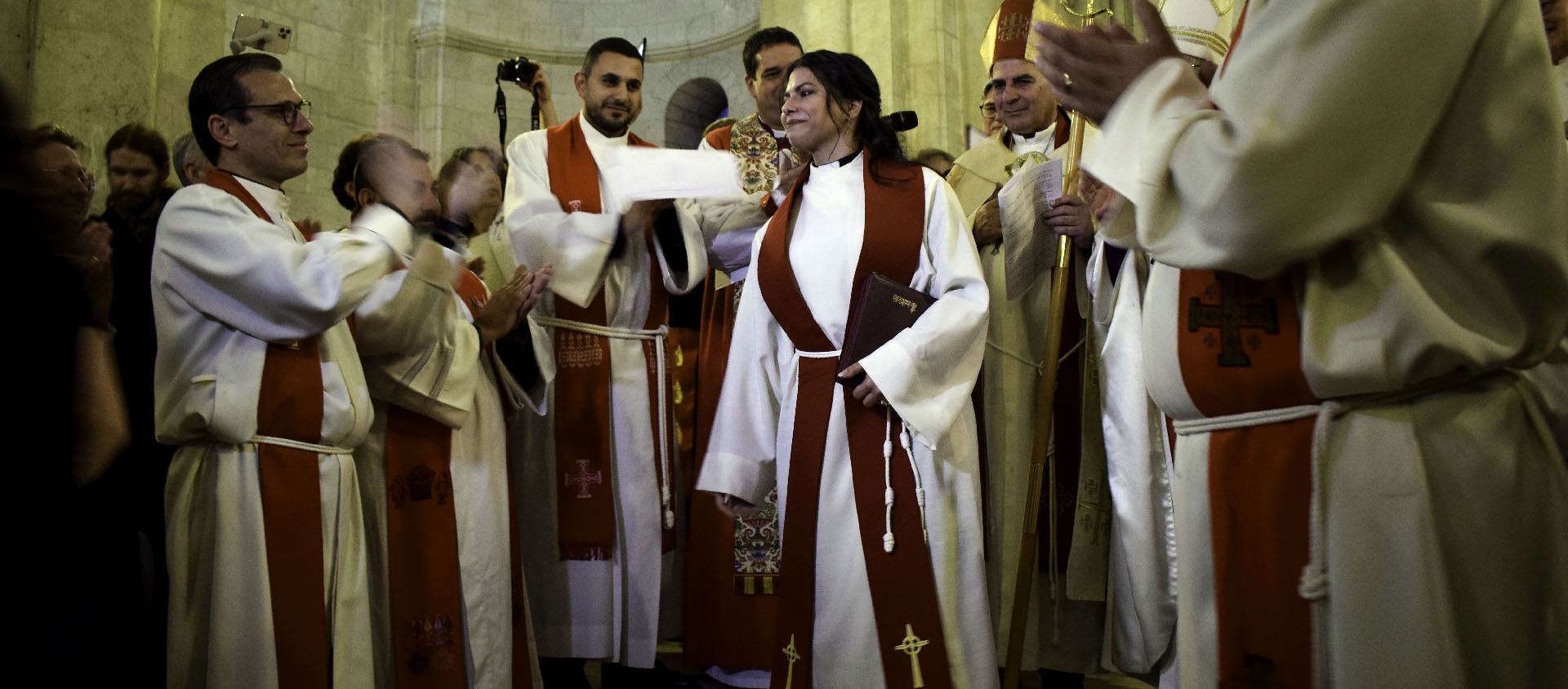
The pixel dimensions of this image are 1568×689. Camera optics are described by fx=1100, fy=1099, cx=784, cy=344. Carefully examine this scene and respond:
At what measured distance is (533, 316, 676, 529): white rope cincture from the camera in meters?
4.12

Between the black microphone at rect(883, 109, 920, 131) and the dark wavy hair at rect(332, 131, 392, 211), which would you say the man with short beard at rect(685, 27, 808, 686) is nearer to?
the black microphone at rect(883, 109, 920, 131)

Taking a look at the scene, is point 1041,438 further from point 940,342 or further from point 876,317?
point 876,317

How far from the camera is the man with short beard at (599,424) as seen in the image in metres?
3.99

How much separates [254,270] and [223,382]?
0.97 ft

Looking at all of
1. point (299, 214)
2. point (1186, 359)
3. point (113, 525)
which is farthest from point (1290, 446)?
point (299, 214)

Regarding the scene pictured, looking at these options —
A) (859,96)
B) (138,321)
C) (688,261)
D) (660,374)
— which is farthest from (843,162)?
(138,321)

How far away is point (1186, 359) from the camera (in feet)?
5.97

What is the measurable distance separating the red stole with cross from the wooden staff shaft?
1.46m

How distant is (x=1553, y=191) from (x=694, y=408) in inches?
139

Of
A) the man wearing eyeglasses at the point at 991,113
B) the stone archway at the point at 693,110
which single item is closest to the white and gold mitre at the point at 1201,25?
the man wearing eyeglasses at the point at 991,113

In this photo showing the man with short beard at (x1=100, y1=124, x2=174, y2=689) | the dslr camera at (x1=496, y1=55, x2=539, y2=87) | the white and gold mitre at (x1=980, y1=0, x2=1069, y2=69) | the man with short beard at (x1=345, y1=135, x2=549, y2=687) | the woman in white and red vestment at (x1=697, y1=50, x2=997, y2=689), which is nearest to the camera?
the woman in white and red vestment at (x1=697, y1=50, x2=997, y2=689)

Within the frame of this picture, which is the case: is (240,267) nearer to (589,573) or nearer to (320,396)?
(320,396)

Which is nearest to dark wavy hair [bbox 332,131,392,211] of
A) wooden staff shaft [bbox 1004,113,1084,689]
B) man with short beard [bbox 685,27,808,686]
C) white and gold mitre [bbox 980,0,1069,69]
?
man with short beard [bbox 685,27,808,686]

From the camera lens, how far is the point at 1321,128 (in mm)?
1530
